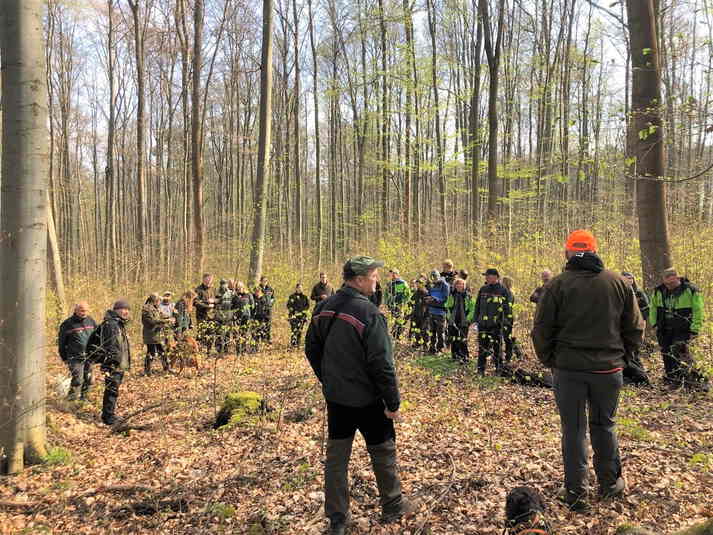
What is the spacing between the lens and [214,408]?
6809mm

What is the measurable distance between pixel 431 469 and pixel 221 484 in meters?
2.14

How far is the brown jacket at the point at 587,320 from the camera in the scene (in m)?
3.27

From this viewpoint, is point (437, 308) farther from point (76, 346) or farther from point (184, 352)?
point (76, 346)

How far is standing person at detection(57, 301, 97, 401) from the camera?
698cm

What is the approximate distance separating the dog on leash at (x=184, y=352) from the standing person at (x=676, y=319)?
335 inches

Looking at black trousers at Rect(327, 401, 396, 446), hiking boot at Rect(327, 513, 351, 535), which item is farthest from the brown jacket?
hiking boot at Rect(327, 513, 351, 535)

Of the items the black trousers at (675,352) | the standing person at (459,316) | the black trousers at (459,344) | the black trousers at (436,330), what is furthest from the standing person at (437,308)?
the black trousers at (675,352)

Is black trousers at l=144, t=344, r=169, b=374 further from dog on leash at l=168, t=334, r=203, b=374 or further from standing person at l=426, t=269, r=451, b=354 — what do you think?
standing person at l=426, t=269, r=451, b=354

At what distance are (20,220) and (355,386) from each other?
12.4 feet

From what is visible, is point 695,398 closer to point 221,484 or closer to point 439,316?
point 439,316

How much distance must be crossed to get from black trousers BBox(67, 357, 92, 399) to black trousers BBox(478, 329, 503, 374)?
6659 millimetres

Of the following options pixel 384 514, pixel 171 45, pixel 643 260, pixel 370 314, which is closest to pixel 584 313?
pixel 370 314

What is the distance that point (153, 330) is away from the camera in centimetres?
950

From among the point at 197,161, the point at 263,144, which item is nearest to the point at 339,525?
the point at 263,144
